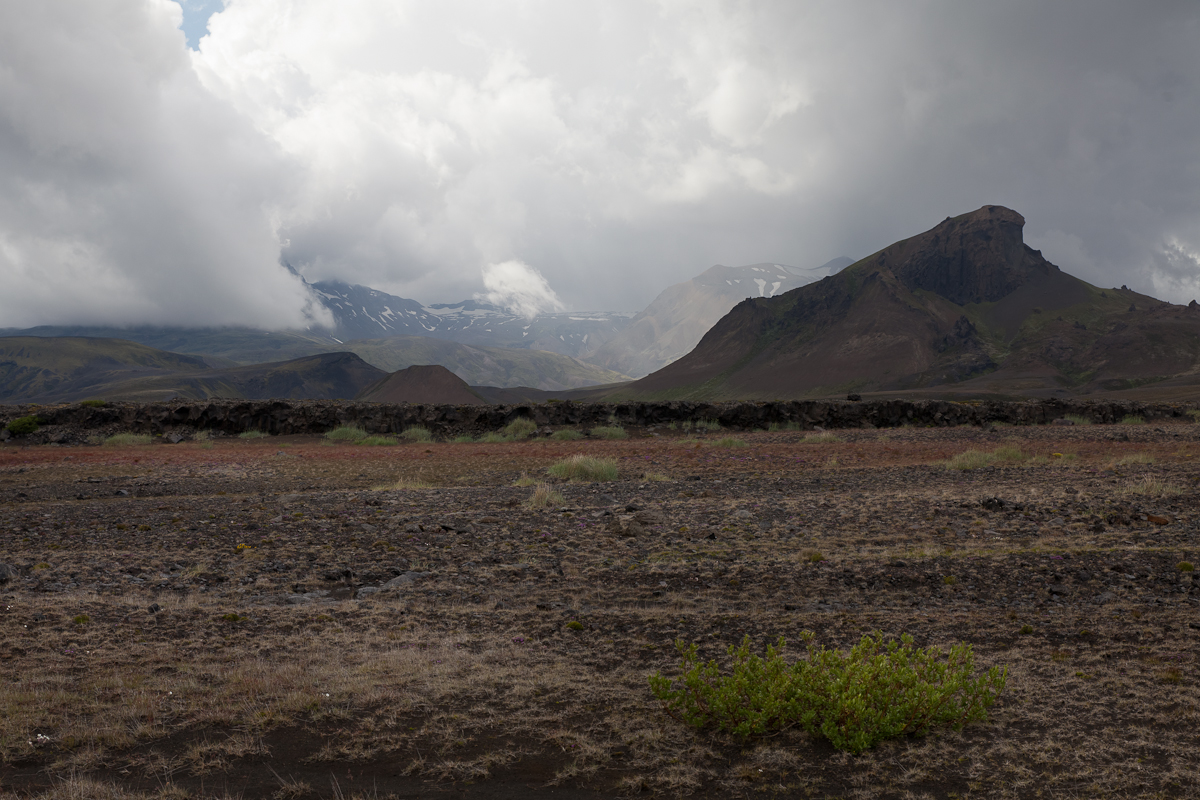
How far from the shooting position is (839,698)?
403cm

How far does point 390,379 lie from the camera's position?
104 m

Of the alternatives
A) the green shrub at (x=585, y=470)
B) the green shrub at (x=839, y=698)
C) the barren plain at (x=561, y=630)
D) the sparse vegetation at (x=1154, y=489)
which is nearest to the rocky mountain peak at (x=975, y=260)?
the green shrub at (x=585, y=470)

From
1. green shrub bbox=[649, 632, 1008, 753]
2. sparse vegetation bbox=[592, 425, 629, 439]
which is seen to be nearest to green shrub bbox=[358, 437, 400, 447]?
sparse vegetation bbox=[592, 425, 629, 439]

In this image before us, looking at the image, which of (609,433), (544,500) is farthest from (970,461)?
(609,433)

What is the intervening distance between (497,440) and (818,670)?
103ft

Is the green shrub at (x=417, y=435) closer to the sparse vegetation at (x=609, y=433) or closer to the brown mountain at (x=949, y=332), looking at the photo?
the sparse vegetation at (x=609, y=433)

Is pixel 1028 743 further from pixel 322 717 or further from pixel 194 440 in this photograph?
pixel 194 440

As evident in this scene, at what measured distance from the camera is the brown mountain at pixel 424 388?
9381cm

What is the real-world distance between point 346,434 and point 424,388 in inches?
2467

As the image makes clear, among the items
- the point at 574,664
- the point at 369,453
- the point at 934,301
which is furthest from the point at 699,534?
the point at 934,301

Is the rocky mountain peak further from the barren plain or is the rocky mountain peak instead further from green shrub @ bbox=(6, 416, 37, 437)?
the barren plain

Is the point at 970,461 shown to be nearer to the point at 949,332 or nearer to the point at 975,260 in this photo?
the point at 949,332

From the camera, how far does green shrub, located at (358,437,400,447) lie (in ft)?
107

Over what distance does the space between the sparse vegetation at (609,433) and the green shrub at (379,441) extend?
1033 centimetres
